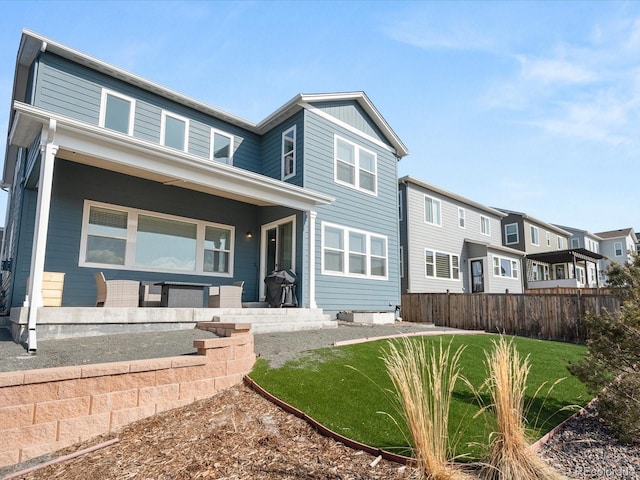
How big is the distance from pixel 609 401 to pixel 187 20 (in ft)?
34.4

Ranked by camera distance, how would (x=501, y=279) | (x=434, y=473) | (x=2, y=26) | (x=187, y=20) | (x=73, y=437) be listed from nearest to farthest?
(x=434, y=473) → (x=73, y=437) → (x=2, y=26) → (x=187, y=20) → (x=501, y=279)

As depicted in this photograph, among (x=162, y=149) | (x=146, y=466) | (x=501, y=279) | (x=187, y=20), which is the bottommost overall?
(x=146, y=466)

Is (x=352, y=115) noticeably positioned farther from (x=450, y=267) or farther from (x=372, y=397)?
(x=450, y=267)

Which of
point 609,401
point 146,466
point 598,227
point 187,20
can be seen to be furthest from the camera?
point 598,227

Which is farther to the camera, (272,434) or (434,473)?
(272,434)

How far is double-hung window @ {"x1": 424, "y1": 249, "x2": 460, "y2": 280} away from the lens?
18750mm

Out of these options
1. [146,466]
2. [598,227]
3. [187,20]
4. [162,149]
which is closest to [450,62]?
[187,20]

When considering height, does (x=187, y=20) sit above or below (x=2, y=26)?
above

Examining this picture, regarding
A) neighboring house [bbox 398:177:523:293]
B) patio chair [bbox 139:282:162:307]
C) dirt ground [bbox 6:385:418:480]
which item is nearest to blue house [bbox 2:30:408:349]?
patio chair [bbox 139:282:162:307]

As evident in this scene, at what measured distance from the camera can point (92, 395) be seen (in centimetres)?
358

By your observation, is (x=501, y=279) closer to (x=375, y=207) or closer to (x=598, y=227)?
(x=375, y=207)

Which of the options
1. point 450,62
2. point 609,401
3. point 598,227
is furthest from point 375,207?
point 598,227

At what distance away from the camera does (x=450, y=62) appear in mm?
9383

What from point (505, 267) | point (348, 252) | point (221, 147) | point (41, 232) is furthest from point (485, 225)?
point (41, 232)
